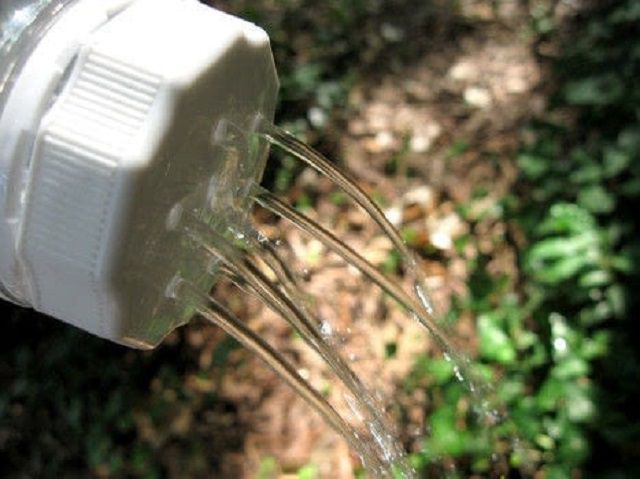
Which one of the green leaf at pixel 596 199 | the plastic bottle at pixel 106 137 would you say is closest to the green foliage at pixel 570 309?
the green leaf at pixel 596 199

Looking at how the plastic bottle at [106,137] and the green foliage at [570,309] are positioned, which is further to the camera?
the green foliage at [570,309]

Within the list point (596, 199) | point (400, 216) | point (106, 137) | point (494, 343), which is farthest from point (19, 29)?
point (400, 216)

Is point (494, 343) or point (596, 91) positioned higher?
point (596, 91)

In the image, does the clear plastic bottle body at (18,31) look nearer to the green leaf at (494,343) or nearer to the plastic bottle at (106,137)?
the plastic bottle at (106,137)

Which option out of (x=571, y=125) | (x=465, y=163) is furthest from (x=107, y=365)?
(x=571, y=125)

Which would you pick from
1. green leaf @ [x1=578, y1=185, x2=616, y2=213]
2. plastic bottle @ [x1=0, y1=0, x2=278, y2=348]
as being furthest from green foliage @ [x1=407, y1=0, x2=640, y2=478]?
plastic bottle @ [x1=0, y1=0, x2=278, y2=348]

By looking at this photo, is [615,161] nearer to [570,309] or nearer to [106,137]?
[570,309]

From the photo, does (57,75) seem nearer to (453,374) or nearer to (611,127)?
(453,374)

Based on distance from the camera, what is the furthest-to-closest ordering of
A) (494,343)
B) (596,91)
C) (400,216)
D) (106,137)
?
(400,216) < (596,91) < (494,343) < (106,137)

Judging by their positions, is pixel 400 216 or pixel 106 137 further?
pixel 400 216
